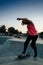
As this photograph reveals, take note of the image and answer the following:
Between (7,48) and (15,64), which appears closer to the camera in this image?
(15,64)

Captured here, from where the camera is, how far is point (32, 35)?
10047 millimetres

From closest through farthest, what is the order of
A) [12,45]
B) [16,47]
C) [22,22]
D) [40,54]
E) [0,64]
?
[0,64] → [22,22] → [40,54] → [16,47] → [12,45]

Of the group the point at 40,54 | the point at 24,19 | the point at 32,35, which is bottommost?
the point at 40,54

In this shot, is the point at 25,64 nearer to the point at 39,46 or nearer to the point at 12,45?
the point at 39,46

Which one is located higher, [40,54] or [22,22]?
[22,22]

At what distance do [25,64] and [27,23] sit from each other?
7.41 ft

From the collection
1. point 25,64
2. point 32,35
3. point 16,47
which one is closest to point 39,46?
point 16,47

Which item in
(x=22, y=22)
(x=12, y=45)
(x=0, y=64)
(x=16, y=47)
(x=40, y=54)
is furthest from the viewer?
(x=12, y=45)

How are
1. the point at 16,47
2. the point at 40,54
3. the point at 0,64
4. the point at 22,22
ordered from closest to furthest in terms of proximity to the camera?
the point at 0,64 < the point at 22,22 < the point at 40,54 < the point at 16,47

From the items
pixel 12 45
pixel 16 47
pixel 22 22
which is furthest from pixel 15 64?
pixel 12 45

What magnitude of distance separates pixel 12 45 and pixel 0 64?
1423cm

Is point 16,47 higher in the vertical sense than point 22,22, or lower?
lower

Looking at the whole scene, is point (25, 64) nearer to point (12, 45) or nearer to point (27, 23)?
point (27, 23)

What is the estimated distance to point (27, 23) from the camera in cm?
978
